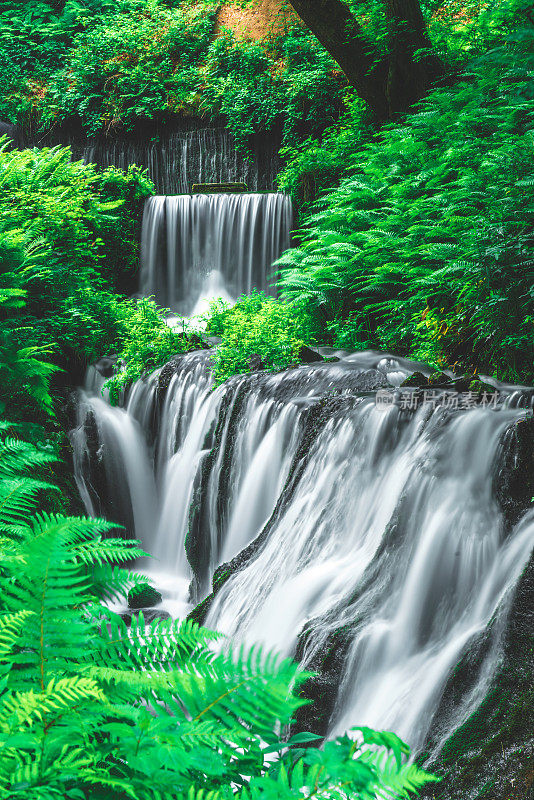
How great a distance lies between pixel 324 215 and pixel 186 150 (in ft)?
23.6

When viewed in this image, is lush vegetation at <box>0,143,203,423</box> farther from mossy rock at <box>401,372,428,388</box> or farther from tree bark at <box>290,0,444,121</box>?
tree bark at <box>290,0,444,121</box>

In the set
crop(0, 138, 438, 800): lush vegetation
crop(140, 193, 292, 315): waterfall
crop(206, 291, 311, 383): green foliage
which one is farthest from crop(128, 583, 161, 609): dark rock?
crop(140, 193, 292, 315): waterfall

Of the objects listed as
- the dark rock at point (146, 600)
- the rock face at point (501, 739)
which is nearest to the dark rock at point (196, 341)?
the dark rock at point (146, 600)

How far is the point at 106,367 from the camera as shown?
394 inches

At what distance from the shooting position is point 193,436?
8352 millimetres

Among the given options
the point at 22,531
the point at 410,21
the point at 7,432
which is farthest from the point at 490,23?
the point at 22,531

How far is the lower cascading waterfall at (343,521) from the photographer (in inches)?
147

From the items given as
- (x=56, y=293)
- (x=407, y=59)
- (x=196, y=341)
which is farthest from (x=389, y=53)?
(x=56, y=293)

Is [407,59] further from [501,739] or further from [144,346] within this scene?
[501,739]

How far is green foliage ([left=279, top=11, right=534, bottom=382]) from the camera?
6.32 m

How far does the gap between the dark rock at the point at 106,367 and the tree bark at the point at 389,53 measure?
678 cm

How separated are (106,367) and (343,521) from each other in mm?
5983

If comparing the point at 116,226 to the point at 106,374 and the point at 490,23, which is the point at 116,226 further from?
the point at 490,23

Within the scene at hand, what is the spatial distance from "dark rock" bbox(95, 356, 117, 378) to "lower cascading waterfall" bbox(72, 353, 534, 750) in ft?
4.33
